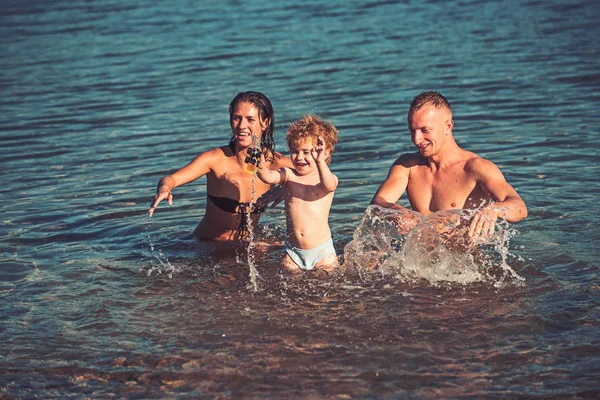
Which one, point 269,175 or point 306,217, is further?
point 306,217

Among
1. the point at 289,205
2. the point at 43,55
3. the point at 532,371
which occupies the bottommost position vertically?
the point at 532,371

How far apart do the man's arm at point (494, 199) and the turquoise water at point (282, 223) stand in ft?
1.71

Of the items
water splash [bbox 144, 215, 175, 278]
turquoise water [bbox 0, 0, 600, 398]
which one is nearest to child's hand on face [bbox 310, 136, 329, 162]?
turquoise water [bbox 0, 0, 600, 398]

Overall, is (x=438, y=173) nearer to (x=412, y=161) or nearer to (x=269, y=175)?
(x=412, y=161)

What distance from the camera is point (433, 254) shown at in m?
6.45

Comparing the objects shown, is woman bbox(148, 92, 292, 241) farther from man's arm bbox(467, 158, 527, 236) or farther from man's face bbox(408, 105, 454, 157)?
man's arm bbox(467, 158, 527, 236)

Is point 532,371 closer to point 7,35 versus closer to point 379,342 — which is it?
point 379,342

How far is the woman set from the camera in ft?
23.7

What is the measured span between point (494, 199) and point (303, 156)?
4.74 ft

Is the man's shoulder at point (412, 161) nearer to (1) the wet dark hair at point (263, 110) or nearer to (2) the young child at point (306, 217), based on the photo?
(2) the young child at point (306, 217)

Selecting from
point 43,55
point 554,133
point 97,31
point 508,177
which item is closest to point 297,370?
point 508,177

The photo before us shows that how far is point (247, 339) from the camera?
539cm

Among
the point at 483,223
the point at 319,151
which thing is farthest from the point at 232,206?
the point at 483,223

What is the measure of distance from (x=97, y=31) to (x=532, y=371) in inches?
684
